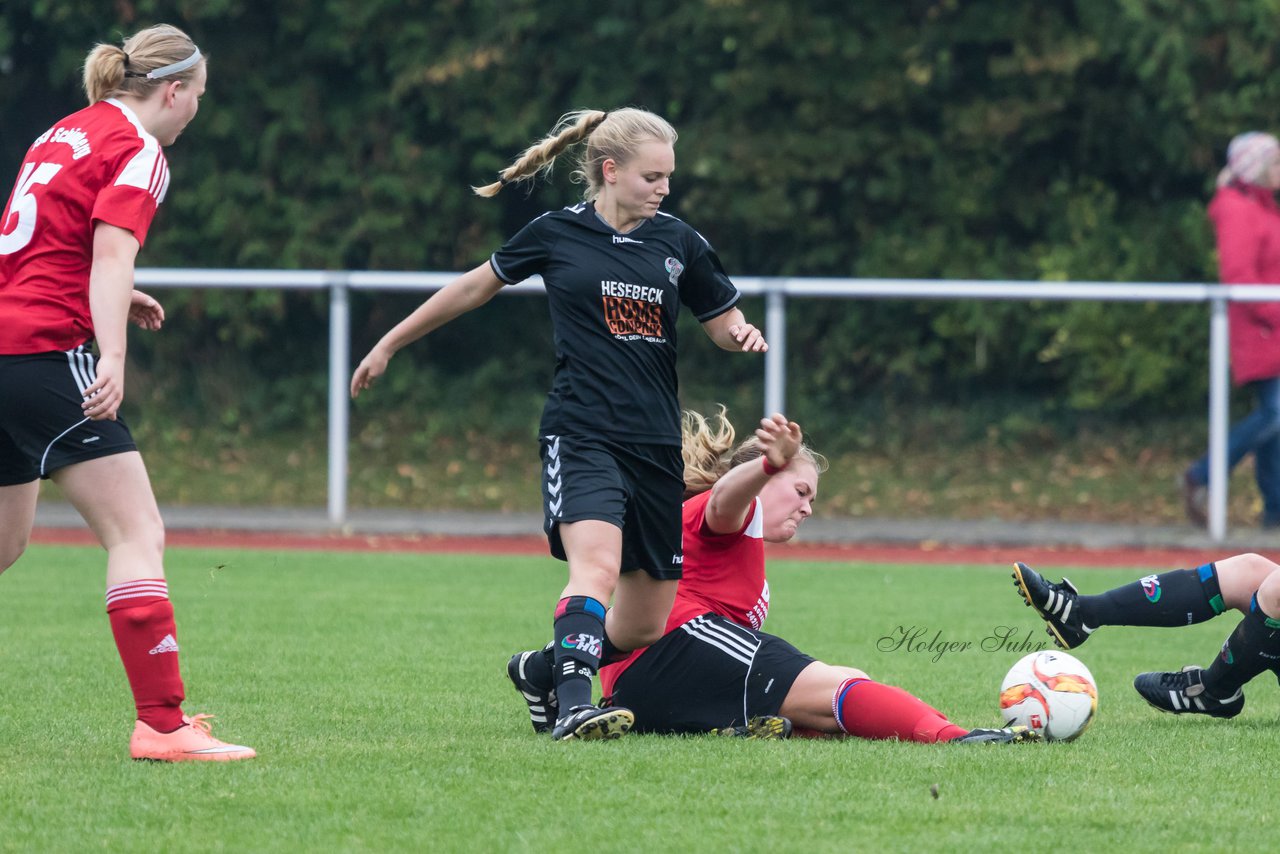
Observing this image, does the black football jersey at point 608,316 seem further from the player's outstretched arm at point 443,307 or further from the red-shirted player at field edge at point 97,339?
the red-shirted player at field edge at point 97,339

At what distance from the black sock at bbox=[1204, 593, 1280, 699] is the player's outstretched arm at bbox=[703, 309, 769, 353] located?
5.53ft

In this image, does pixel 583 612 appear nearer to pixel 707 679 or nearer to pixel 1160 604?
pixel 707 679

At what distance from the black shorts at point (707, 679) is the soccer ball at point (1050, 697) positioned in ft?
2.00

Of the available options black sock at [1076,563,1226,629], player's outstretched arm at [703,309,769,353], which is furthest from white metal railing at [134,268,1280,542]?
player's outstretched arm at [703,309,769,353]

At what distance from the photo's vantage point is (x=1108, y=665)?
6879mm

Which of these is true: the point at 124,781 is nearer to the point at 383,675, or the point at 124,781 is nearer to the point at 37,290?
the point at 37,290

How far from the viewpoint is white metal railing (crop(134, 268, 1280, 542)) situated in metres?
11.9

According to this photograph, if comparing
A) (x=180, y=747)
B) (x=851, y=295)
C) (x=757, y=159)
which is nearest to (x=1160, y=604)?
(x=180, y=747)

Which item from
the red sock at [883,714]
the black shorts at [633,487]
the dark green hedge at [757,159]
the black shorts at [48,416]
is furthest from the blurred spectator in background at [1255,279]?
the black shorts at [48,416]

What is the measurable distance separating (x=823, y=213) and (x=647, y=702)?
11.7m

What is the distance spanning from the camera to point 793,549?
11.7 metres

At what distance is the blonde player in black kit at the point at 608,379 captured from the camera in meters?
4.83

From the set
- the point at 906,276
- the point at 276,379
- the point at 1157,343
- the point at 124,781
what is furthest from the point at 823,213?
the point at 124,781

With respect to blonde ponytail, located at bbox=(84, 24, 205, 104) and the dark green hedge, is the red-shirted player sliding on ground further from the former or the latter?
the dark green hedge
